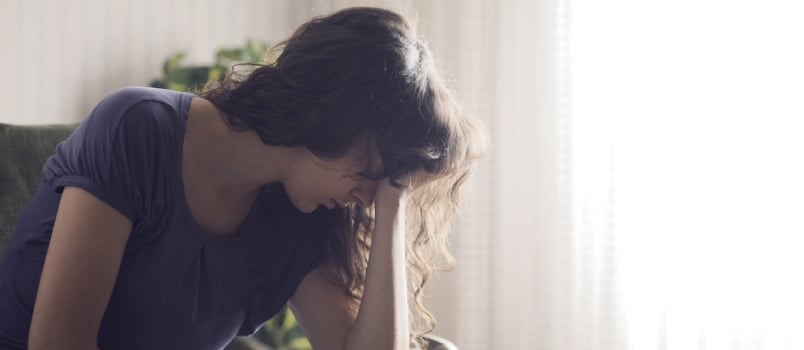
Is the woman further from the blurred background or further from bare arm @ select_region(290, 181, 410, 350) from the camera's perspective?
the blurred background

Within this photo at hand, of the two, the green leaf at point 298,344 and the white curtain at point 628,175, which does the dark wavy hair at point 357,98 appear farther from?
the white curtain at point 628,175

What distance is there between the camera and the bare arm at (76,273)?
0.97m

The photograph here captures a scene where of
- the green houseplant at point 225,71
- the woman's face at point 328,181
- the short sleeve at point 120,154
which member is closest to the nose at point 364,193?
the woman's face at point 328,181

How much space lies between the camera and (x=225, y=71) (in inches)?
79.4

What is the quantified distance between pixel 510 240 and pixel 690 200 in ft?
1.85

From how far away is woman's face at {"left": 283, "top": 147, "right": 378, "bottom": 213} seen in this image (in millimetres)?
1104

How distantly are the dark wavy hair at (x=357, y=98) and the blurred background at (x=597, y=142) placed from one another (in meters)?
0.99

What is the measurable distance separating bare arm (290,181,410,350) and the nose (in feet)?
0.04

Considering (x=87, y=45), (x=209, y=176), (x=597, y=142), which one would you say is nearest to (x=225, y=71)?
(x=87, y=45)

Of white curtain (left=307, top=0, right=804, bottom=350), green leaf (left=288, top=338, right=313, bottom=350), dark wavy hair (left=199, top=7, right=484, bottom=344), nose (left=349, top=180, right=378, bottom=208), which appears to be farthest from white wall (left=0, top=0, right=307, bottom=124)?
nose (left=349, top=180, right=378, bottom=208)

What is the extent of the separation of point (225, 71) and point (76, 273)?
1106 millimetres

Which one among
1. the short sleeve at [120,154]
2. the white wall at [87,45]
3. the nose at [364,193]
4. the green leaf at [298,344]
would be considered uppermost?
the white wall at [87,45]

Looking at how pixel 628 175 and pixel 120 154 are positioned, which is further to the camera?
pixel 628 175

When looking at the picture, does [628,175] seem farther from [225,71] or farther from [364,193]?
[364,193]
